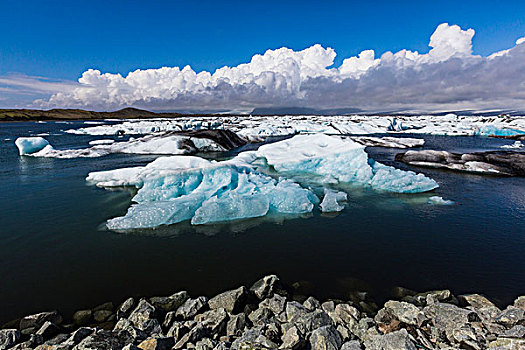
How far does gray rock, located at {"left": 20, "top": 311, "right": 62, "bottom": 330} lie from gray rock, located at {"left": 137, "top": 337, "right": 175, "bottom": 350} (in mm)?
1639

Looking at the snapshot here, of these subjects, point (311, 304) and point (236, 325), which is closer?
point (236, 325)

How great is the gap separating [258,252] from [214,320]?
2.18m

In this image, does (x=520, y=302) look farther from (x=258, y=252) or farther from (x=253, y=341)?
(x=258, y=252)

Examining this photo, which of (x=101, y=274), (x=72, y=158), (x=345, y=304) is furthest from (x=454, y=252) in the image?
(x=72, y=158)

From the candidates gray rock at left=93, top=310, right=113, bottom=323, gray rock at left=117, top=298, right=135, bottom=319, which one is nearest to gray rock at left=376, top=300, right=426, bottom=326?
gray rock at left=117, top=298, right=135, bottom=319

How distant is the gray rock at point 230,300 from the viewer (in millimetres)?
4031

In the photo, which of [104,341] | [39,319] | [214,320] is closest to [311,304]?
[214,320]

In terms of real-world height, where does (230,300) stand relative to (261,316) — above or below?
above

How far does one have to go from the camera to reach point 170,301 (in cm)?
418

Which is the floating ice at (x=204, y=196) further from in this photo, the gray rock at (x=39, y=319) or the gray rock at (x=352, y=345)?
the gray rock at (x=352, y=345)

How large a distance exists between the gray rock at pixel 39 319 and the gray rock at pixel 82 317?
0.19m

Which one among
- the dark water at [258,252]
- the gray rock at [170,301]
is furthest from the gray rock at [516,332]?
the gray rock at [170,301]

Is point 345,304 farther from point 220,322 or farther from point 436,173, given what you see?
point 436,173

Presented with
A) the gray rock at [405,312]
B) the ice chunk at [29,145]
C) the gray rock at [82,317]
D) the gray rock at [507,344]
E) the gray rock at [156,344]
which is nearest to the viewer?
the gray rock at [507,344]
